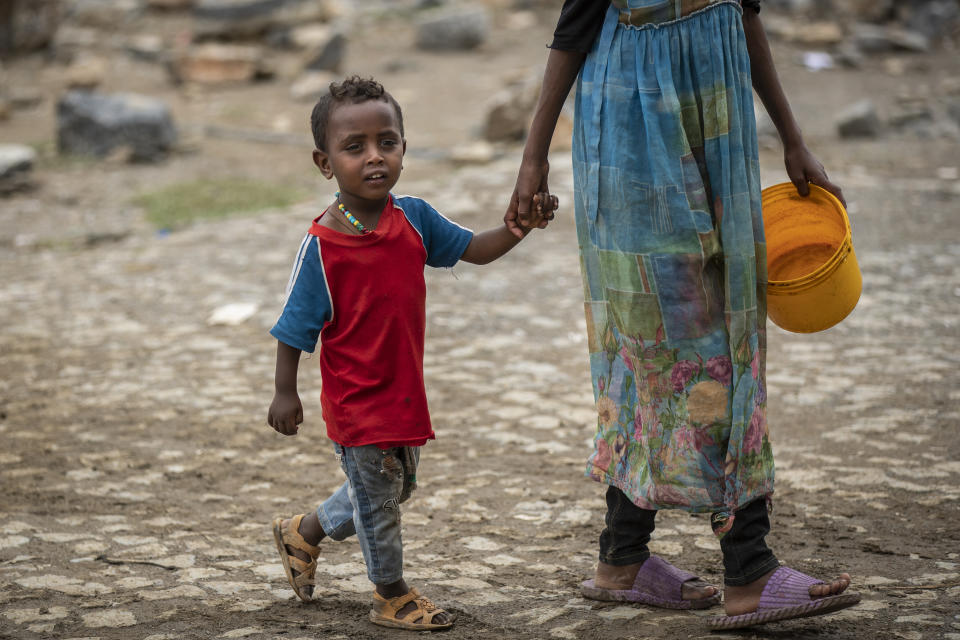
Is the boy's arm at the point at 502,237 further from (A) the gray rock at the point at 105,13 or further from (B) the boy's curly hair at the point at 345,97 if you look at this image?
(A) the gray rock at the point at 105,13

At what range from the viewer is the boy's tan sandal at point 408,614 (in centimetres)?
258

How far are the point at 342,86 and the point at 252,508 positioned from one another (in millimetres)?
1660

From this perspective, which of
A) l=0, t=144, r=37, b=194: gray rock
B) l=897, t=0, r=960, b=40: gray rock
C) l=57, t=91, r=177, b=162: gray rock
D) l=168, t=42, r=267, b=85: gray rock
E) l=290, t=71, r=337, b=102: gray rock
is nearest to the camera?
l=0, t=144, r=37, b=194: gray rock

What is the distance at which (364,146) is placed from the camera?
246 centimetres

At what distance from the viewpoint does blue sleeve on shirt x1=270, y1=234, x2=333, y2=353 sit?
245cm

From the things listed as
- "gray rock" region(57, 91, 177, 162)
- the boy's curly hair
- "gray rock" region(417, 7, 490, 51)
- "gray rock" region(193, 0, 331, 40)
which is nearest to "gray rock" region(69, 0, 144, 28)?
"gray rock" region(193, 0, 331, 40)

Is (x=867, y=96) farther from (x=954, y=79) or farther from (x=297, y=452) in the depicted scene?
(x=297, y=452)

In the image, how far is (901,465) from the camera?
3.62 metres

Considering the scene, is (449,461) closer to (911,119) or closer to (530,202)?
(530,202)

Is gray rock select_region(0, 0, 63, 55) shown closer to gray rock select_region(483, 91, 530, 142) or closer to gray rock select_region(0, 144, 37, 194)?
gray rock select_region(0, 144, 37, 194)

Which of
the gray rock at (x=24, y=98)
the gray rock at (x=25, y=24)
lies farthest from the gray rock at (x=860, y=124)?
the gray rock at (x=25, y=24)

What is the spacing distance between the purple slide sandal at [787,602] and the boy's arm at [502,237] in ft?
3.33

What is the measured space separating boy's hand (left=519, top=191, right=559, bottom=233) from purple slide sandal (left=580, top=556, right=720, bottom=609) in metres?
0.92

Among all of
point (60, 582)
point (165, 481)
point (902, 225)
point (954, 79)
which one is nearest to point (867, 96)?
point (954, 79)
